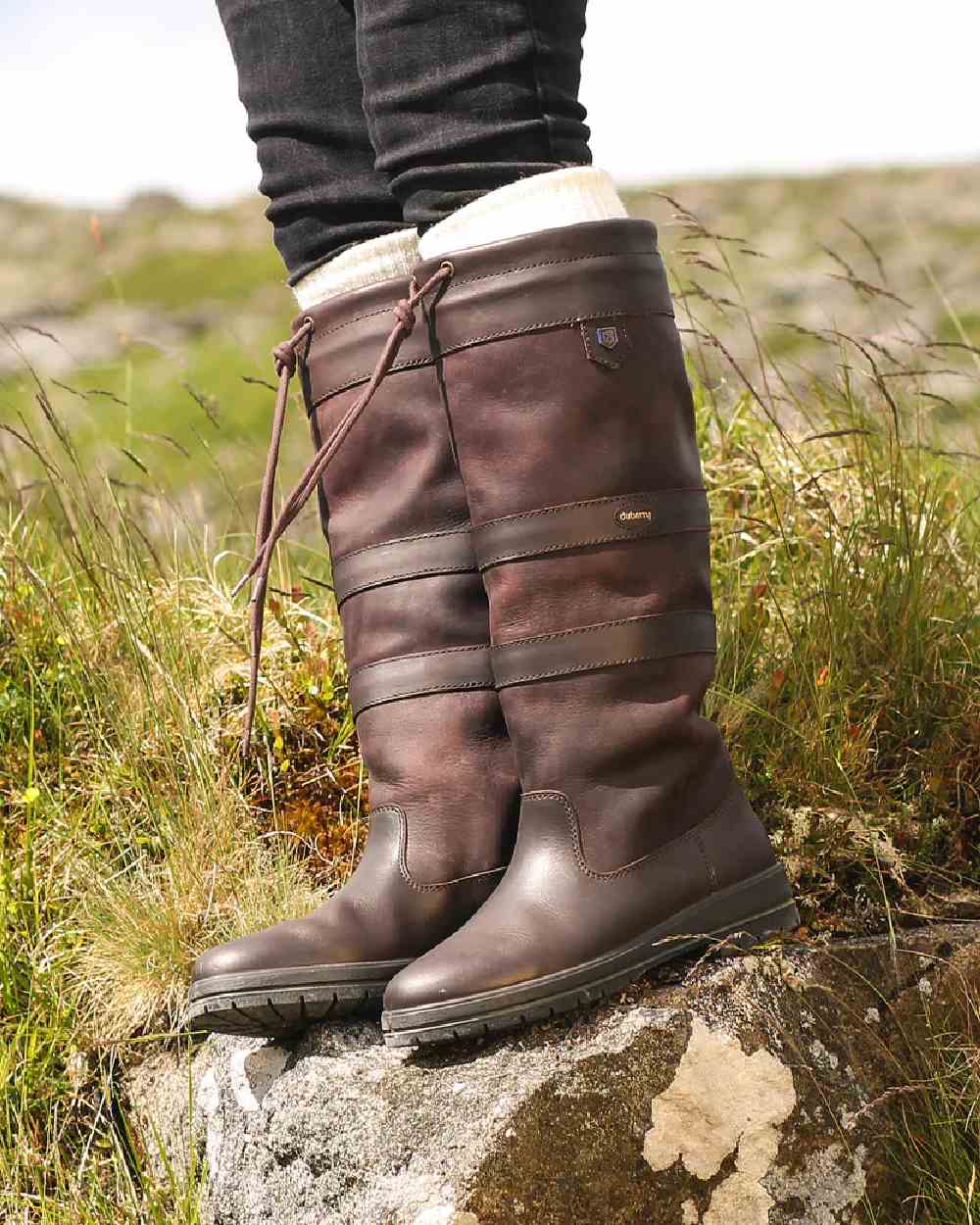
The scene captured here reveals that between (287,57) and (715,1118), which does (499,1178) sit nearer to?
(715,1118)

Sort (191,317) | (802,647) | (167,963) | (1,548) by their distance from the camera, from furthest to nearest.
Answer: (191,317), (1,548), (802,647), (167,963)

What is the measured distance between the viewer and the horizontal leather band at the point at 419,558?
6.11ft

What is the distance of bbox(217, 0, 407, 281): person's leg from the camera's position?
6.27ft

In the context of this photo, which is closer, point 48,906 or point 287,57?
point 287,57

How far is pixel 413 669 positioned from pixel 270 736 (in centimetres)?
77

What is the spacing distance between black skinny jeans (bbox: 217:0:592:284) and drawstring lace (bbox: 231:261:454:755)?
11 centimetres

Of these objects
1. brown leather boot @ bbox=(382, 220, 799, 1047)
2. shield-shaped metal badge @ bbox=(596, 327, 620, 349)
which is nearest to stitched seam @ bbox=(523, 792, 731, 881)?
brown leather boot @ bbox=(382, 220, 799, 1047)

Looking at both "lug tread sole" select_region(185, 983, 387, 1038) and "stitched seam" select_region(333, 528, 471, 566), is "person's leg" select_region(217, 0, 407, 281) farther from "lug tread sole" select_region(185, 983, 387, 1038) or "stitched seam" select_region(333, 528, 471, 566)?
"lug tread sole" select_region(185, 983, 387, 1038)

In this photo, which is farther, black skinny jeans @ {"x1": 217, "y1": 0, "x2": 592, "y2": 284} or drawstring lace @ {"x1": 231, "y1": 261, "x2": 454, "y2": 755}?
drawstring lace @ {"x1": 231, "y1": 261, "x2": 454, "y2": 755}

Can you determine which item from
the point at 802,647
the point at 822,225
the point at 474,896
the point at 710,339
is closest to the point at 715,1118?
the point at 474,896

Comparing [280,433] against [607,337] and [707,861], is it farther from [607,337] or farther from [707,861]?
[707,861]

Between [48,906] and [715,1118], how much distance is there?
121 centimetres

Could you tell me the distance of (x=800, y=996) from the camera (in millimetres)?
1781

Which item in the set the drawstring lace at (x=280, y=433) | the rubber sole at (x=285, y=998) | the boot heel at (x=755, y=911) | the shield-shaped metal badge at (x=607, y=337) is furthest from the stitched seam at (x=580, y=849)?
the shield-shaped metal badge at (x=607, y=337)
